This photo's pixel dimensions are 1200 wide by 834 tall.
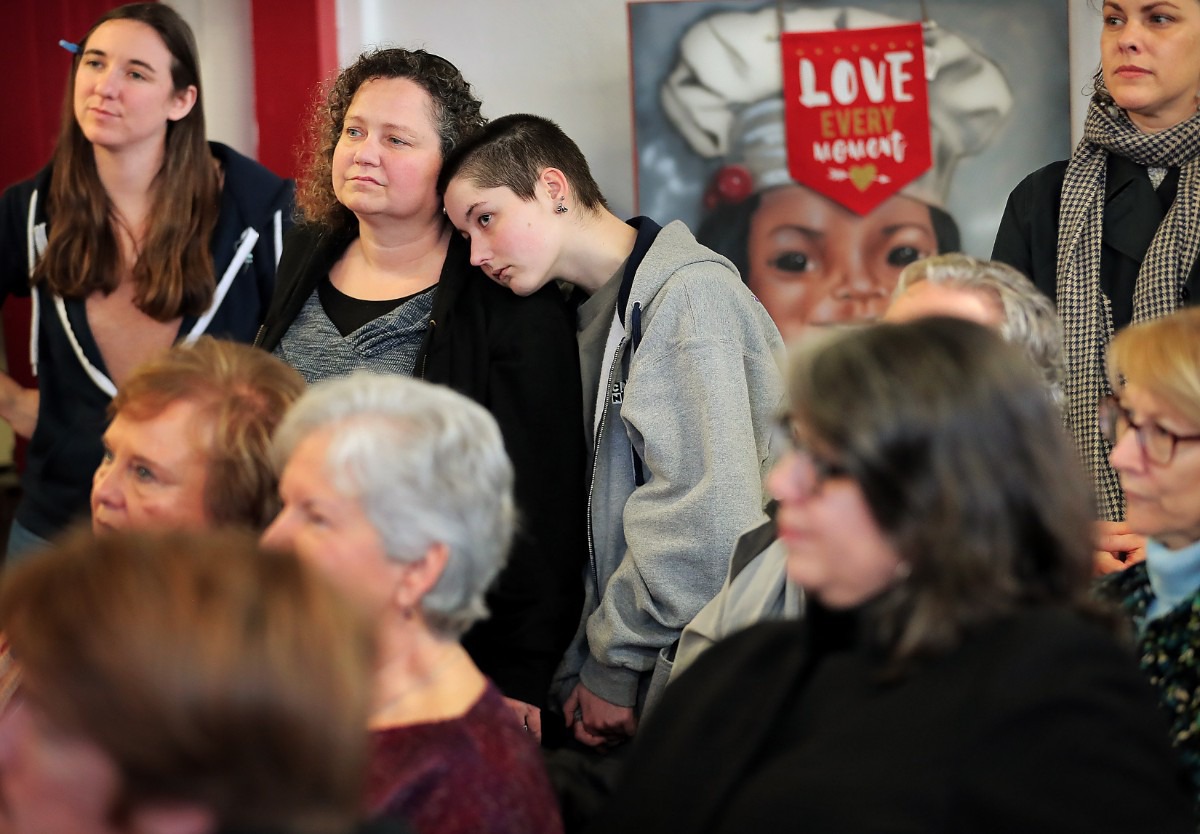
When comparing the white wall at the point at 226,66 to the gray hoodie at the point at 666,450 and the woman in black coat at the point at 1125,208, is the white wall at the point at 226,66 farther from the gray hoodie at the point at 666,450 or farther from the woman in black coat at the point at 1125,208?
the woman in black coat at the point at 1125,208

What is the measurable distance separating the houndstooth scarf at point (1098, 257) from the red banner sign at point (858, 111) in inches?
43.7

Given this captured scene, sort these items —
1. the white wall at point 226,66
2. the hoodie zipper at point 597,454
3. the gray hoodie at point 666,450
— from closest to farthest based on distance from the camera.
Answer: the gray hoodie at point 666,450 < the hoodie zipper at point 597,454 < the white wall at point 226,66

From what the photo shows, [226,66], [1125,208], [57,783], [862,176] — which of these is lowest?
[57,783]

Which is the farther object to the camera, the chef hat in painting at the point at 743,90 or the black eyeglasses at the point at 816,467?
the chef hat in painting at the point at 743,90

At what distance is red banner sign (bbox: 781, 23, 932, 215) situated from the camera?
3.87 meters

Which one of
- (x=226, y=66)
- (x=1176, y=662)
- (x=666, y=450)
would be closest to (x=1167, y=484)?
(x=1176, y=662)

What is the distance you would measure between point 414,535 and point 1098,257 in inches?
65.8

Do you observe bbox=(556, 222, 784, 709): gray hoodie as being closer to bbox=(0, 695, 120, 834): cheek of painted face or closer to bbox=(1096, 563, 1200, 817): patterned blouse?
bbox=(1096, 563, 1200, 817): patterned blouse

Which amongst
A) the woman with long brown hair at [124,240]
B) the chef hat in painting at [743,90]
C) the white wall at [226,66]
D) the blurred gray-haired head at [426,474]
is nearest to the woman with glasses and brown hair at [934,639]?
the blurred gray-haired head at [426,474]

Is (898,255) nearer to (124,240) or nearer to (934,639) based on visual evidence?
(124,240)

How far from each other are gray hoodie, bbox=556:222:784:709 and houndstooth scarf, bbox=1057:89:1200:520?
62 centimetres

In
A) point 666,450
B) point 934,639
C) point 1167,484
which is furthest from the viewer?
point 666,450

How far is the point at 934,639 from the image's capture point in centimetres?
133

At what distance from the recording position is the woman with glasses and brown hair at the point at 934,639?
1256 mm
